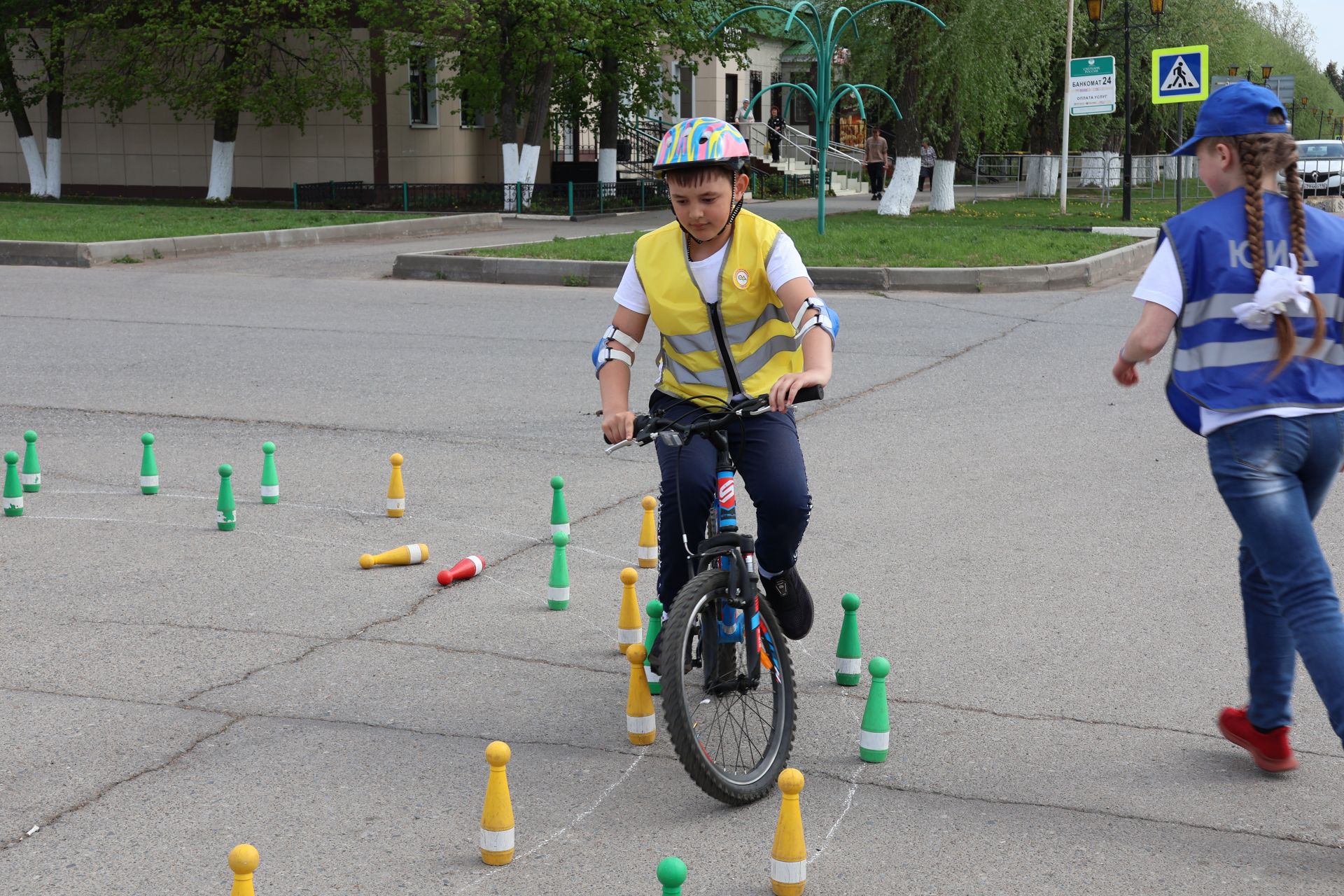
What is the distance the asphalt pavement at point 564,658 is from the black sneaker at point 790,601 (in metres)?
0.31

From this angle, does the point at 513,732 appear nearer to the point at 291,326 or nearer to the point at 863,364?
the point at 863,364

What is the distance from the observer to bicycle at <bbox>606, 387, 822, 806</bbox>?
4.16 meters

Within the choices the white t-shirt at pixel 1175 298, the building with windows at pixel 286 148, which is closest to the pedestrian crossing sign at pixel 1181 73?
the building with windows at pixel 286 148

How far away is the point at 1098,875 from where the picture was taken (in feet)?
12.0

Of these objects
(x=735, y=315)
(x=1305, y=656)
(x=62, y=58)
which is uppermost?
(x=62, y=58)

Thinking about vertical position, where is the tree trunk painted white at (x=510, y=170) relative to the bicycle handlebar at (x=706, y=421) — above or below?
above

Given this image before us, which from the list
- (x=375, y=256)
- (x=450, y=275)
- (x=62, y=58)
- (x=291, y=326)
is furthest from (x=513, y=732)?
(x=62, y=58)

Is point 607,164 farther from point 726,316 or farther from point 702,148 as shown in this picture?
point 702,148

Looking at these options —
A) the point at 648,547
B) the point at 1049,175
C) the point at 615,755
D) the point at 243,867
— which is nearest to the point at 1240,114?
the point at 615,755

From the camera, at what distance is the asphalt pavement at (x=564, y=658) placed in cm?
380

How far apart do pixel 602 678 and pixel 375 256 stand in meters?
17.8

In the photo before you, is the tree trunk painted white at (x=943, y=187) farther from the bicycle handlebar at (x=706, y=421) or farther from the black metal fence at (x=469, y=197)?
the bicycle handlebar at (x=706, y=421)

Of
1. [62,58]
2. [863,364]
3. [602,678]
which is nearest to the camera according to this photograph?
[602,678]

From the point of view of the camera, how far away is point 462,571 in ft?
20.7
